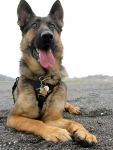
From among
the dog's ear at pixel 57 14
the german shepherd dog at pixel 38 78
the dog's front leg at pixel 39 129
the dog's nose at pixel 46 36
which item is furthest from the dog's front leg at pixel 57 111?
the dog's ear at pixel 57 14

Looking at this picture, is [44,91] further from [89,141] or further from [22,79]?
[89,141]

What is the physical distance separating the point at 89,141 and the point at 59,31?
129 inches

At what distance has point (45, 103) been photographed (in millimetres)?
5016

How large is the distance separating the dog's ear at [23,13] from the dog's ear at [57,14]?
2.03ft

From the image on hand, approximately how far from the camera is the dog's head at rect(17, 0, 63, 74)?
203 inches

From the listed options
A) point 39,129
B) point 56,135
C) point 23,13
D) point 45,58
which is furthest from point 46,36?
point 56,135

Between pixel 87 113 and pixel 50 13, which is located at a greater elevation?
pixel 50 13

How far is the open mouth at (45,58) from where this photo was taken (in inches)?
204

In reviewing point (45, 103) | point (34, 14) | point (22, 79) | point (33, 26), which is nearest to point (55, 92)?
point (45, 103)

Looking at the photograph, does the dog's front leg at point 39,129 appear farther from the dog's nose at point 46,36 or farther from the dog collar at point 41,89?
the dog's nose at point 46,36

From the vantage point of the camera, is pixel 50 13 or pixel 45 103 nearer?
pixel 45 103

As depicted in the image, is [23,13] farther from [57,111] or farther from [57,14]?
[57,111]

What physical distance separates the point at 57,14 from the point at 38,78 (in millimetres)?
1957

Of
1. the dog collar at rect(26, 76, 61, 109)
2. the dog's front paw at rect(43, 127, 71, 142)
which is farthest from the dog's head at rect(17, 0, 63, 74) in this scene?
the dog's front paw at rect(43, 127, 71, 142)
